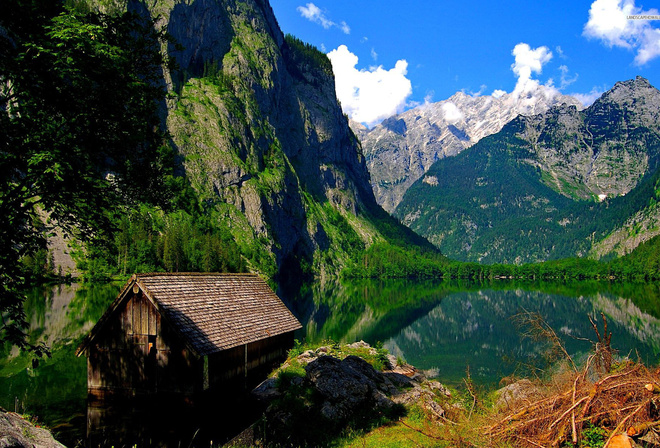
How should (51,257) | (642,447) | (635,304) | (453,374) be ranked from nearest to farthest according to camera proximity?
(642,447), (453,374), (635,304), (51,257)

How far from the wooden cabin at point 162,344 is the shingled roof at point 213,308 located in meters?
0.07

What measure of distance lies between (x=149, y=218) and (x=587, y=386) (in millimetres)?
147038

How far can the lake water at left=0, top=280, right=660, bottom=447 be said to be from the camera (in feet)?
79.8

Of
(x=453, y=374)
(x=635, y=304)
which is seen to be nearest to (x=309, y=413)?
(x=453, y=374)

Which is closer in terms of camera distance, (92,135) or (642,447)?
(642,447)

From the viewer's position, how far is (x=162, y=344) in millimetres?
23047

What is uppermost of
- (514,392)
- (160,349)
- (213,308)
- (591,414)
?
(213,308)

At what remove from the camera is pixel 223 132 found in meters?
197

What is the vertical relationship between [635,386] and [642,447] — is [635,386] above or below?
above

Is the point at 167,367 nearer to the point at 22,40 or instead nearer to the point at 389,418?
the point at 389,418

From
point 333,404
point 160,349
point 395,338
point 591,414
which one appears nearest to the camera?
point 591,414

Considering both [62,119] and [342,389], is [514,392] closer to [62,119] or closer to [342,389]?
[342,389]

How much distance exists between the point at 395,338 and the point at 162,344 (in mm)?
46095

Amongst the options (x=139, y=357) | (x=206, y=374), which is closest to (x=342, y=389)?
(x=206, y=374)
